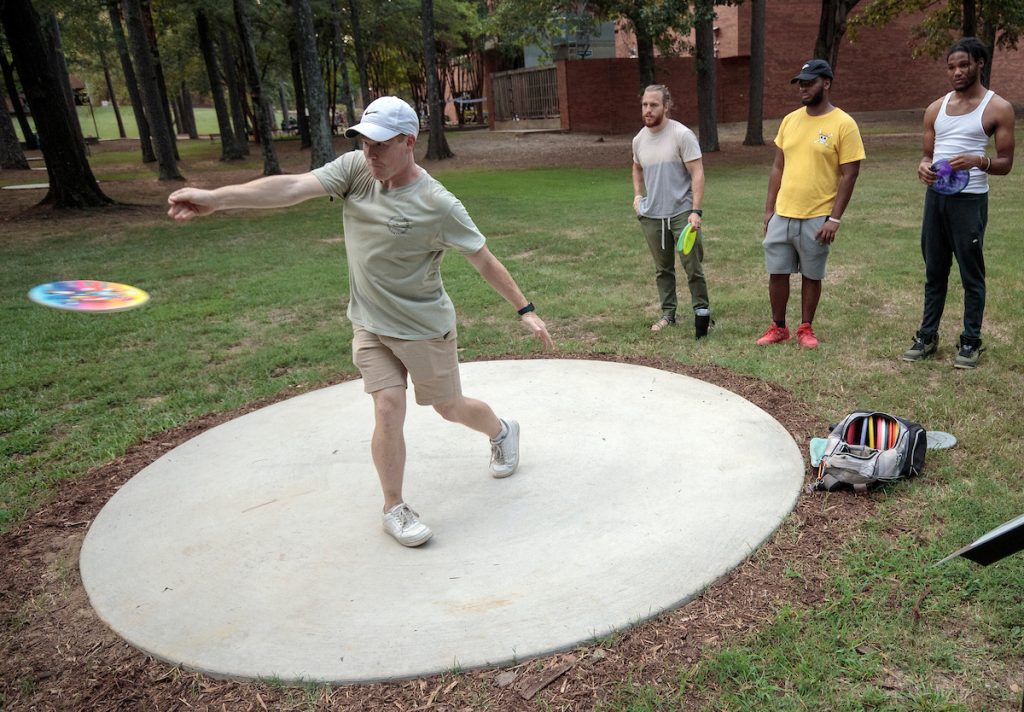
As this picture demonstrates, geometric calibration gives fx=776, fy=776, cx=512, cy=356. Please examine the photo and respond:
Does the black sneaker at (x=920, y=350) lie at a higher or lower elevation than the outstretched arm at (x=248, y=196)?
lower

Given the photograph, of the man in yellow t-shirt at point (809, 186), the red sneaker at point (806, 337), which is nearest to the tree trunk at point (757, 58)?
the man in yellow t-shirt at point (809, 186)

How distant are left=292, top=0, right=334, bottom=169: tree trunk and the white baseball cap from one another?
641 inches

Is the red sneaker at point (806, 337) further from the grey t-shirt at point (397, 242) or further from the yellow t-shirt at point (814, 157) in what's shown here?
the grey t-shirt at point (397, 242)

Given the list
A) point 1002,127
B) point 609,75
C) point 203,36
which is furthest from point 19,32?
point 609,75

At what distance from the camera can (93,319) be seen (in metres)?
7.90

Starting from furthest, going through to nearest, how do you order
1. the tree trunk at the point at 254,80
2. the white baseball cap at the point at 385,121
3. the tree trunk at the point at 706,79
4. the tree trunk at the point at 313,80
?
the tree trunk at the point at 706,79 < the tree trunk at the point at 254,80 < the tree trunk at the point at 313,80 < the white baseball cap at the point at 385,121

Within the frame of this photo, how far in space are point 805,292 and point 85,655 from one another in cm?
508

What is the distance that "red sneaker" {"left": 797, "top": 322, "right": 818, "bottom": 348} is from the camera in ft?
19.3

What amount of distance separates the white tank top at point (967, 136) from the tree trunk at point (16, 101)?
32.6 metres

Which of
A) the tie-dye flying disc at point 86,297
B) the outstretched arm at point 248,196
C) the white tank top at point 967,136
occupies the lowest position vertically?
the tie-dye flying disc at point 86,297

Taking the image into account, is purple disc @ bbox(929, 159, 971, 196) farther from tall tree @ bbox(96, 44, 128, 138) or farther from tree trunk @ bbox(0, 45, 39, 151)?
tall tree @ bbox(96, 44, 128, 138)

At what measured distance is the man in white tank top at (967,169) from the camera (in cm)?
480

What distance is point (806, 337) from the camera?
5930 millimetres

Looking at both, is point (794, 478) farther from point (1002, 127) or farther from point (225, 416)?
point (225, 416)
